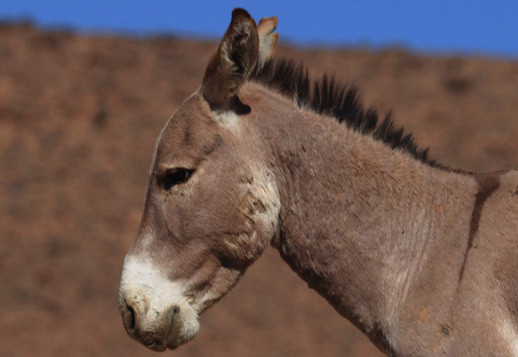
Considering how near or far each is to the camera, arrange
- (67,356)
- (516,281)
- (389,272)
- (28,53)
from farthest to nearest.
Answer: (28,53) → (67,356) → (389,272) → (516,281)

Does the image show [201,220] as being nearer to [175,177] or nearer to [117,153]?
[175,177]

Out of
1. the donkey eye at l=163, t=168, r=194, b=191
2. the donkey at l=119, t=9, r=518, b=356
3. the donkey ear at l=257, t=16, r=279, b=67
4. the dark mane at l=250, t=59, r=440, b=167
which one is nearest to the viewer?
the donkey at l=119, t=9, r=518, b=356

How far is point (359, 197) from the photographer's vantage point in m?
4.54

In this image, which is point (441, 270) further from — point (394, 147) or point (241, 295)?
point (241, 295)

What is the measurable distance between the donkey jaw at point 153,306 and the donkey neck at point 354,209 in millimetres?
Answer: 625

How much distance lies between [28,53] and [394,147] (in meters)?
19.9

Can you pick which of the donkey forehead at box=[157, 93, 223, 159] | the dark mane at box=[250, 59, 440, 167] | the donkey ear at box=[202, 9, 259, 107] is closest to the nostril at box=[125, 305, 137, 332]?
the donkey forehead at box=[157, 93, 223, 159]

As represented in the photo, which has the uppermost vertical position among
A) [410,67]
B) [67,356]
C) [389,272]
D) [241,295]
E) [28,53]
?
[389,272]

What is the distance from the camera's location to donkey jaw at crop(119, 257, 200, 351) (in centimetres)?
443

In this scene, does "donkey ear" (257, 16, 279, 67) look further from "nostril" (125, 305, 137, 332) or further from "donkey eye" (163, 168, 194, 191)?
"nostril" (125, 305, 137, 332)

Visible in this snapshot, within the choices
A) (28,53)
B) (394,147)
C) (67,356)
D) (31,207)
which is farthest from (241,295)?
(394,147)

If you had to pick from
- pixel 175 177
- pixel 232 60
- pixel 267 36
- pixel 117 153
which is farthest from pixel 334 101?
pixel 117 153

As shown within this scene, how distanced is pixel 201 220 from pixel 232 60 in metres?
0.86

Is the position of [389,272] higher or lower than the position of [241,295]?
higher
